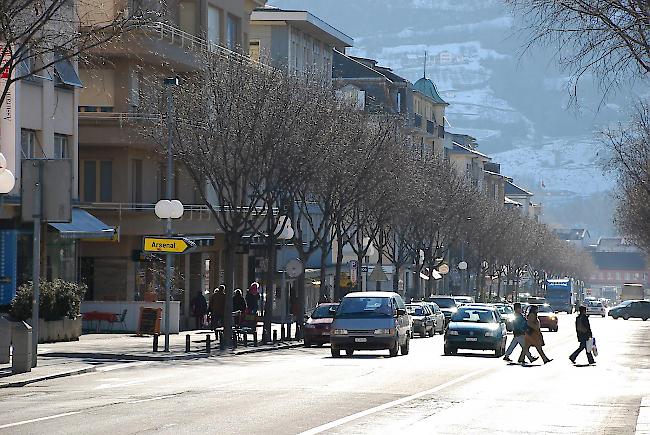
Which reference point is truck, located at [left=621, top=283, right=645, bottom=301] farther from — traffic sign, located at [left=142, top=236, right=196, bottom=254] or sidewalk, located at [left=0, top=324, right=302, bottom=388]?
traffic sign, located at [left=142, top=236, right=196, bottom=254]

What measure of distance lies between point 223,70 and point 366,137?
606 inches

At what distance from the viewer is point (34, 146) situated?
45.5m

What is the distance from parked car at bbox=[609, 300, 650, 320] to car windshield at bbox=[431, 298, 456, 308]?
43993 millimetres

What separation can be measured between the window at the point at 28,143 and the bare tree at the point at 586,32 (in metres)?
25.8

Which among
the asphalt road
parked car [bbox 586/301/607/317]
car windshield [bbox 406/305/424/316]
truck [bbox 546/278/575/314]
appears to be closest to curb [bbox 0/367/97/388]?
the asphalt road

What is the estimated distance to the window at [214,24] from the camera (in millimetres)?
62500

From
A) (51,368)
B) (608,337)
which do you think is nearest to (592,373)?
(51,368)

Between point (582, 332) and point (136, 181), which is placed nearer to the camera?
point (582, 332)

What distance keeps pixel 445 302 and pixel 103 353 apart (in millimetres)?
40597

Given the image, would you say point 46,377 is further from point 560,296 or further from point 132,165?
point 560,296

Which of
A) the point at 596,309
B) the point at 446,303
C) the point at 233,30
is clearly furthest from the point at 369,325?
the point at 596,309

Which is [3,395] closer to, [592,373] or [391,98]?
[592,373]

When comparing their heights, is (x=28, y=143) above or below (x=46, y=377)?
above

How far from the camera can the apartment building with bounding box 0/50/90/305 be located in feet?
139
